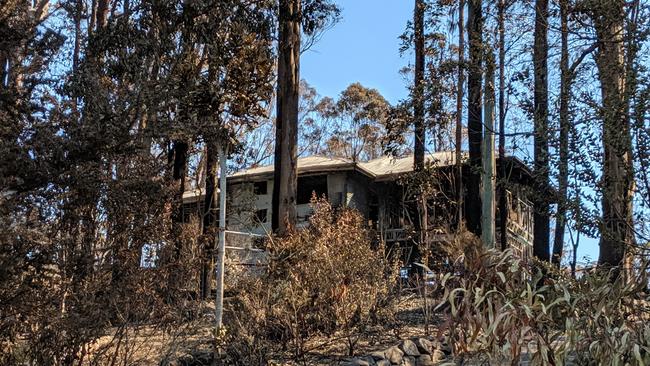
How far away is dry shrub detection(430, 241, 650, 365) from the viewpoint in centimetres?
420

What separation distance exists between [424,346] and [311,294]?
1.65m

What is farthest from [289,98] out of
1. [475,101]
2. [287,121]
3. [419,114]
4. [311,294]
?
[311,294]

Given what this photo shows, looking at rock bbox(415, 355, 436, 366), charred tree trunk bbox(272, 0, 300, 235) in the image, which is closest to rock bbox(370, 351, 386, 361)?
rock bbox(415, 355, 436, 366)

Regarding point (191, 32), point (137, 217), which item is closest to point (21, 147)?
point (137, 217)

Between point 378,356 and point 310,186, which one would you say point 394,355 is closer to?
point 378,356

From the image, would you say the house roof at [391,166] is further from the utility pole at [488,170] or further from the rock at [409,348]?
the rock at [409,348]

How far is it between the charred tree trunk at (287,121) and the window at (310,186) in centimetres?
998

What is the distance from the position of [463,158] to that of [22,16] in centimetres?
1121

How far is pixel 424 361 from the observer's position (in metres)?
8.35

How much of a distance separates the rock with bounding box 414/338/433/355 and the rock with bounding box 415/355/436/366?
0.08 meters

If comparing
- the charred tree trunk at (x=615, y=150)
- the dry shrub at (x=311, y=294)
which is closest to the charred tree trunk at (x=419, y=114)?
the dry shrub at (x=311, y=294)

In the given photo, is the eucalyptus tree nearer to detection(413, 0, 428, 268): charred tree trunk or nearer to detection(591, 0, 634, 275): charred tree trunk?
detection(413, 0, 428, 268): charred tree trunk

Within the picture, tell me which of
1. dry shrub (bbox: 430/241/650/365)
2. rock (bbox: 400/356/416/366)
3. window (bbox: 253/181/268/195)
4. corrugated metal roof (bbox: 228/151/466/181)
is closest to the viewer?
dry shrub (bbox: 430/241/650/365)

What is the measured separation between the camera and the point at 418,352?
854 centimetres
